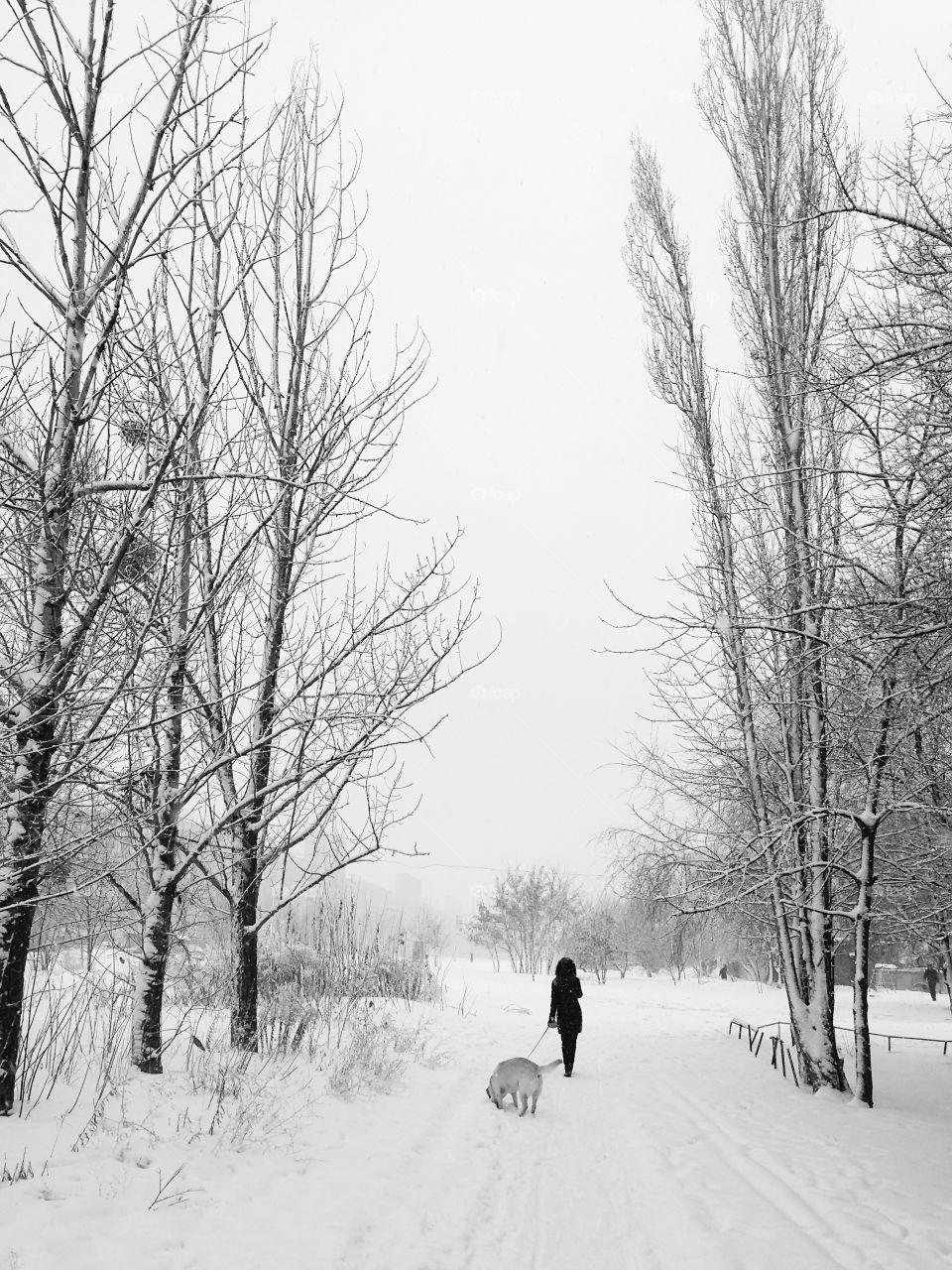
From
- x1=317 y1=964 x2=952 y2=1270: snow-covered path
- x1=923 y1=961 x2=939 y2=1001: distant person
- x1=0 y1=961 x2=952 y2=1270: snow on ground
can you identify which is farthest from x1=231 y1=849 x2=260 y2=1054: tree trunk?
x1=923 y1=961 x2=939 y2=1001: distant person

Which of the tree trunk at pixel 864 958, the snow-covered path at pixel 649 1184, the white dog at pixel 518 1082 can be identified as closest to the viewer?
the snow-covered path at pixel 649 1184

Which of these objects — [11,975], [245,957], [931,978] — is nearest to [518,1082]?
[245,957]

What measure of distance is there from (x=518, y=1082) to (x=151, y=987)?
11.2 ft

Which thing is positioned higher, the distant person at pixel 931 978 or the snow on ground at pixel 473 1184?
the snow on ground at pixel 473 1184

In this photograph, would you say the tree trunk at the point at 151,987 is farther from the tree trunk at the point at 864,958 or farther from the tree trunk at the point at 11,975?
the tree trunk at the point at 864,958

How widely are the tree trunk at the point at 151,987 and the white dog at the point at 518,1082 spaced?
120 inches

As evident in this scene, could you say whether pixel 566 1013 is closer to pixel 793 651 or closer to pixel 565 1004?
pixel 565 1004

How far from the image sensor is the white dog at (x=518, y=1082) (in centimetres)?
692

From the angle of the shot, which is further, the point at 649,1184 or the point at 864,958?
the point at 864,958

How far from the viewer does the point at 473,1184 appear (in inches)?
193

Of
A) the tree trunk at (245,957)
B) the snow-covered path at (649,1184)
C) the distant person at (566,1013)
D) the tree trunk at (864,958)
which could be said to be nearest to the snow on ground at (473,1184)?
the snow-covered path at (649,1184)

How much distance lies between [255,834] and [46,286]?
469 centimetres

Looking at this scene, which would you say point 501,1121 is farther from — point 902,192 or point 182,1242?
point 902,192

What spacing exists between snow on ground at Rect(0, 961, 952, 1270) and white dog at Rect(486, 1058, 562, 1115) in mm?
195
